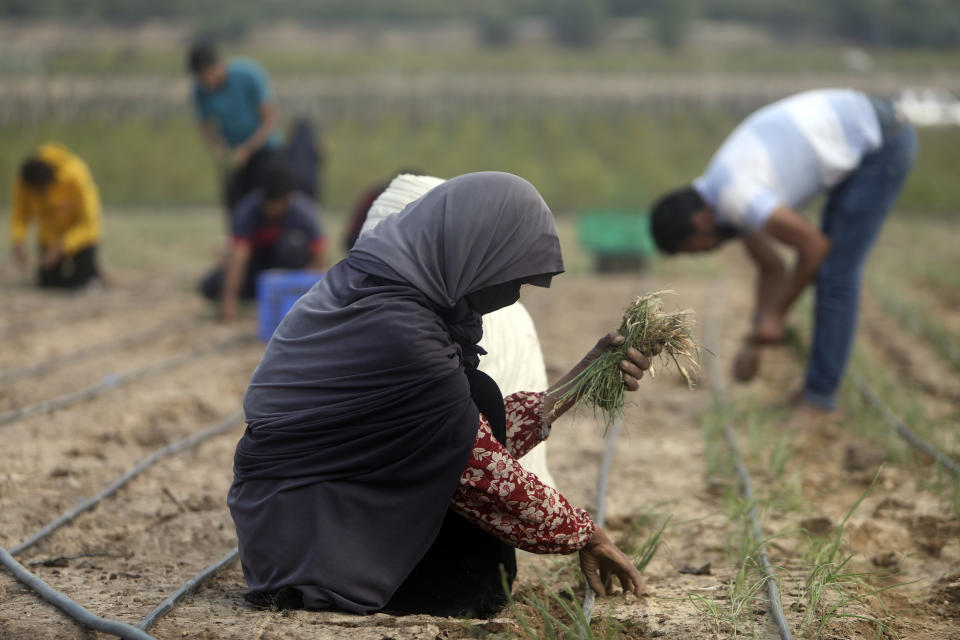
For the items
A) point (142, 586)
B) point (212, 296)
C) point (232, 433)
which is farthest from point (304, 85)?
point (142, 586)

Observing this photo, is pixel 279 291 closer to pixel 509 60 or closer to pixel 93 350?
pixel 93 350

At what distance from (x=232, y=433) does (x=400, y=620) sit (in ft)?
6.49

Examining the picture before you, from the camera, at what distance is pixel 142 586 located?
2.32 metres

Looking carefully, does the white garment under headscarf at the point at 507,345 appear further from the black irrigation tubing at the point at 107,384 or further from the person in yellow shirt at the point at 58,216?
the person in yellow shirt at the point at 58,216

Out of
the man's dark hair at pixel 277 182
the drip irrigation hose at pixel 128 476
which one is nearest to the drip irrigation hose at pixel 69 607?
the drip irrigation hose at pixel 128 476

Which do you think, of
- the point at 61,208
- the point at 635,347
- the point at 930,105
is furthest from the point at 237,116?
the point at 930,105

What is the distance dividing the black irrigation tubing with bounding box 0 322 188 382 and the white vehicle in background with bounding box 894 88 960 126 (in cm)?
1949

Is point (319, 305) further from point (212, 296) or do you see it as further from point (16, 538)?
point (212, 296)

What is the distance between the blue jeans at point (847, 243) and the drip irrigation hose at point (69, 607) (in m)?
2.97

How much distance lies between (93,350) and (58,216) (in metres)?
2.44

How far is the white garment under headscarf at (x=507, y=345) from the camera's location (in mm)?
2486

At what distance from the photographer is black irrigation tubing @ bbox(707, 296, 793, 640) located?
2111 mm

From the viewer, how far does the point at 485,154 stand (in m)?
21.9

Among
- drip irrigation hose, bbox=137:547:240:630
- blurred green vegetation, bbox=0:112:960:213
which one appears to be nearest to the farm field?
drip irrigation hose, bbox=137:547:240:630
